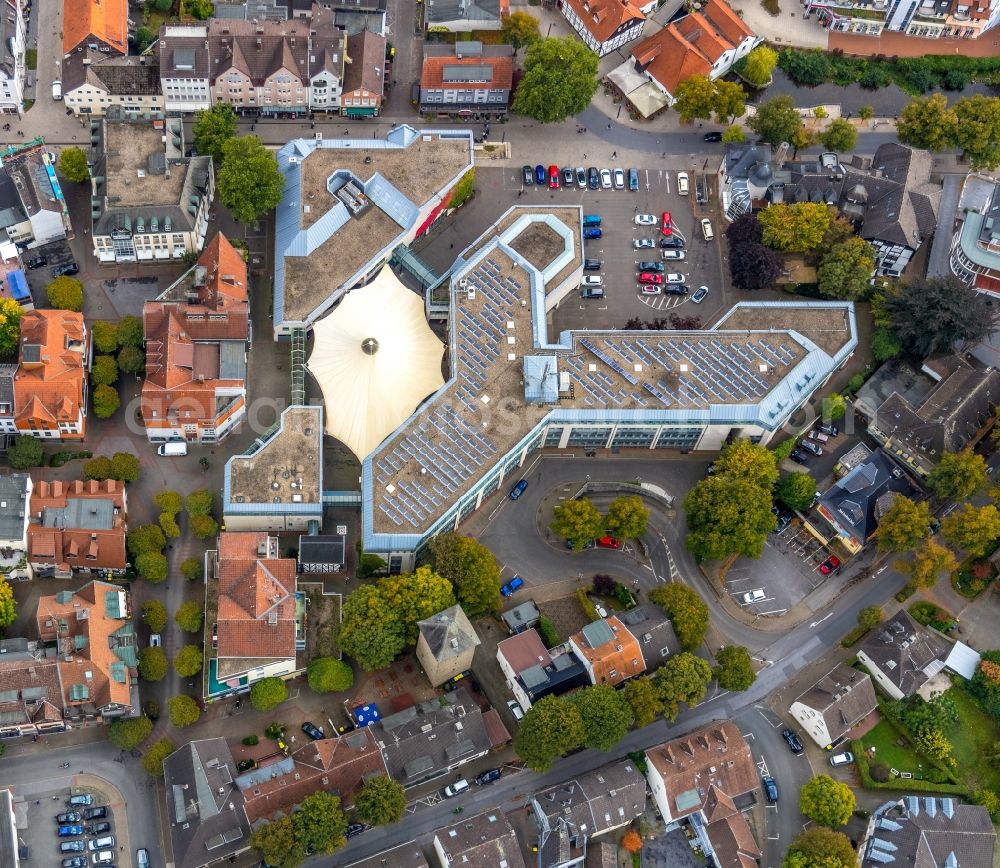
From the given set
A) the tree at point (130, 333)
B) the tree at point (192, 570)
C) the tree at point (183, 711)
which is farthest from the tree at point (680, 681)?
the tree at point (130, 333)

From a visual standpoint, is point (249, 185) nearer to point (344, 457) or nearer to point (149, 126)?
point (149, 126)

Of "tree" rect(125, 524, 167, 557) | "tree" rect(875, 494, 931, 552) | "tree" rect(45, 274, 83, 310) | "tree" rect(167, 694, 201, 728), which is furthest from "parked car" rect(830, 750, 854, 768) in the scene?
"tree" rect(45, 274, 83, 310)

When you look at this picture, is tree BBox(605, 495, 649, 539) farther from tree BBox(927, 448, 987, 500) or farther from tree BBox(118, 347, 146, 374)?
tree BBox(118, 347, 146, 374)

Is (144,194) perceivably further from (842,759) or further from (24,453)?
(842,759)

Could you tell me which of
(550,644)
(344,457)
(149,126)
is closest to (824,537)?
(550,644)

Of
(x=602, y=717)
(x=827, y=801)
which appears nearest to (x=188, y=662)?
(x=602, y=717)

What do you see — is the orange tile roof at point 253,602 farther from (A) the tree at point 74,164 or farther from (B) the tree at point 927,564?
(B) the tree at point 927,564
